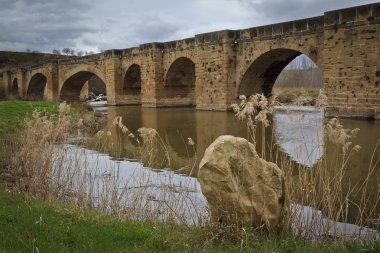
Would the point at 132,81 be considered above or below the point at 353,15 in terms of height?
below

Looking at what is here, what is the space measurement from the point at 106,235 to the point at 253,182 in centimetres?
141

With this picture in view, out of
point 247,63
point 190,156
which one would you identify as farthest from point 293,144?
point 247,63

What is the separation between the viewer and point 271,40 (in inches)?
673

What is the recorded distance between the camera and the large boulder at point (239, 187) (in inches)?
151

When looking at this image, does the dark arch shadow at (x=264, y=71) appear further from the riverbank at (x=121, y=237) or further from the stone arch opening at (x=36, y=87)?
the stone arch opening at (x=36, y=87)

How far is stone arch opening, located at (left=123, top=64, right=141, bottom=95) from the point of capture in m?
29.2

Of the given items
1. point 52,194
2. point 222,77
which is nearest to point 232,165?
point 52,194

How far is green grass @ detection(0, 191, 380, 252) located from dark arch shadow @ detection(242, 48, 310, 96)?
14823mm

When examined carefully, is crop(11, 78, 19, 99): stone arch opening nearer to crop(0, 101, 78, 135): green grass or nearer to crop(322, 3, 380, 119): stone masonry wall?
crop(0, 101, 78, 135): green grass

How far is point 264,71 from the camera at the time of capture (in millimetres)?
19625

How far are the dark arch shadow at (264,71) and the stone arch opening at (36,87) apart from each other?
28.5 m

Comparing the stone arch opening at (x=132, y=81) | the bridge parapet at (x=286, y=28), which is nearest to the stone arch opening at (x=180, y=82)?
the stone arch opening at (x=132, y=81)

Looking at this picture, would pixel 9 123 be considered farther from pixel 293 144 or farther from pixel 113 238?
pixel 113 238

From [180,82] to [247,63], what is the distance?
8012mm
